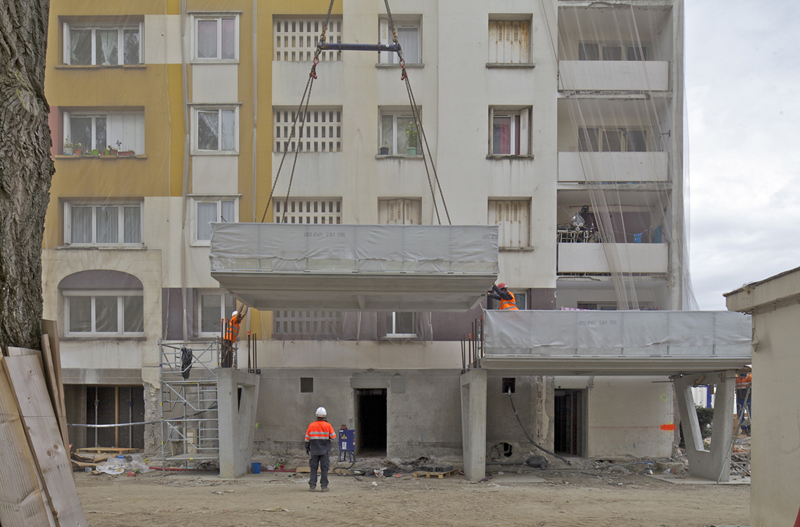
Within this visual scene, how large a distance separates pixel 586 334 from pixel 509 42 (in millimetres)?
11008

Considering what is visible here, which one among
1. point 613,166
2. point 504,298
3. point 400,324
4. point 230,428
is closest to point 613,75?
point 613,166

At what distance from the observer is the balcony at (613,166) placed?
2316cm

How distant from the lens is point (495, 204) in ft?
76.4

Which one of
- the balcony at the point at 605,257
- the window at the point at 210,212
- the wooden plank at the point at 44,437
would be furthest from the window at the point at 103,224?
the wooden plank at the point at 44,437

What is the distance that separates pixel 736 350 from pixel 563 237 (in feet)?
24.4

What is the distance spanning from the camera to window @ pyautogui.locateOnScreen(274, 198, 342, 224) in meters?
22.9

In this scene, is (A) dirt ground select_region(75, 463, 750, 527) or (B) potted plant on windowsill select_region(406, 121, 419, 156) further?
(B) potted plant on windowsill select_region(406, 121, 419, 156)

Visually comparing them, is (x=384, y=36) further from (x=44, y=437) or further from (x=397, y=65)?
(x=44, y=437)

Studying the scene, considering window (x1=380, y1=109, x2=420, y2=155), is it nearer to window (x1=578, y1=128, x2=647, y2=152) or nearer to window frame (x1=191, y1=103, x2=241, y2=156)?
window frame (x1=191, y1=103, x2=241, y2=156)

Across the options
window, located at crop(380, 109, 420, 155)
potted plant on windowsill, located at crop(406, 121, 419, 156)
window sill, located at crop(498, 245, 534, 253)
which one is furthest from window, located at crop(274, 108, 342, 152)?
window sill, located at crop(498, 245, 534, 253)

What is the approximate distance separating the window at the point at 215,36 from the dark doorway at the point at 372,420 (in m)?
12.3

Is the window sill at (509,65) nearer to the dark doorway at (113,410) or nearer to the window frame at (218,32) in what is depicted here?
the window frame at (218,32)

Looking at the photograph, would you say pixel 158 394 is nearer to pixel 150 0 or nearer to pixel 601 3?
pixel 150 0

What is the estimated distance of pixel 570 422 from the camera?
2398 centimetres
